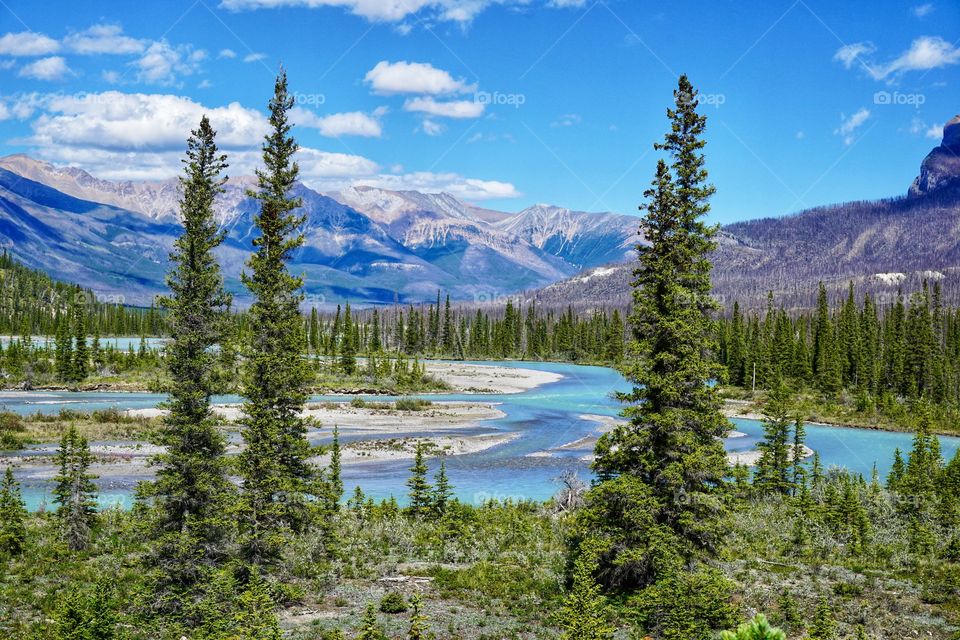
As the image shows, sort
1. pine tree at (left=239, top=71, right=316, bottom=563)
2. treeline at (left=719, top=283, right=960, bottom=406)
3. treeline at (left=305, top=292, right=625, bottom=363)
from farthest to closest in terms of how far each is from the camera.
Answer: treeline at (left=305, top=292, right=625, bottom=363)
treeline at (left=719, top=283, right=960, bottom=406)
pine tree at (left=239, top=71, right=316, bottom=563)

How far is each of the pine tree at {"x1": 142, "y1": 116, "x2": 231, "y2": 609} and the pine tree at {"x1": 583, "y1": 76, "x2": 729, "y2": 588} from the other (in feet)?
34.9

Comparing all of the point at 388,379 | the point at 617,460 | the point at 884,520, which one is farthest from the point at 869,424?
the point at 617,460

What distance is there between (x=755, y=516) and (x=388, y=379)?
77389 mm

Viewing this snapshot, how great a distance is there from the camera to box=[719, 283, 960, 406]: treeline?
301ft

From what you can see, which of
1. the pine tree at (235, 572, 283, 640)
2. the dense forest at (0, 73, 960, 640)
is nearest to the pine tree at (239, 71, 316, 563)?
the dense forest at (0, 73, 960, 640)

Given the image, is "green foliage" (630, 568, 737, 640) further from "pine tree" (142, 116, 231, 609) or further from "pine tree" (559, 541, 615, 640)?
"pine tree" (142, 116, 231, 609)

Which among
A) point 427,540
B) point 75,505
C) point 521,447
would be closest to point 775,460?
point 427,540

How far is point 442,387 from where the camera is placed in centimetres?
10175

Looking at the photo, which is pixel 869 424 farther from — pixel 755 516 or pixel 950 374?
pixel 755 516

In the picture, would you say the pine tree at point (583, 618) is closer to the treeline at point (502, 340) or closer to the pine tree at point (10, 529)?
the pine tree at point (10, 529)

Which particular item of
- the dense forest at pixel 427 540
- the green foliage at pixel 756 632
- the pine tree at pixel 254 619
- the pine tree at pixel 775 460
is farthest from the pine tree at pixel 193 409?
the pine tree at pixel 775 460

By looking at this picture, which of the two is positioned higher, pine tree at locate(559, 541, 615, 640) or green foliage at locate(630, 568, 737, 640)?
pine tree at locate(559, 541, 615, 640)

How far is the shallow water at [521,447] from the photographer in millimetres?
41344

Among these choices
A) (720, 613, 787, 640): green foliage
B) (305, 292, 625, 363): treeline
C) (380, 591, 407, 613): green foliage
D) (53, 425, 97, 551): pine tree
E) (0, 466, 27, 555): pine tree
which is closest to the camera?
(720, 613, 787, 640): green foliage
